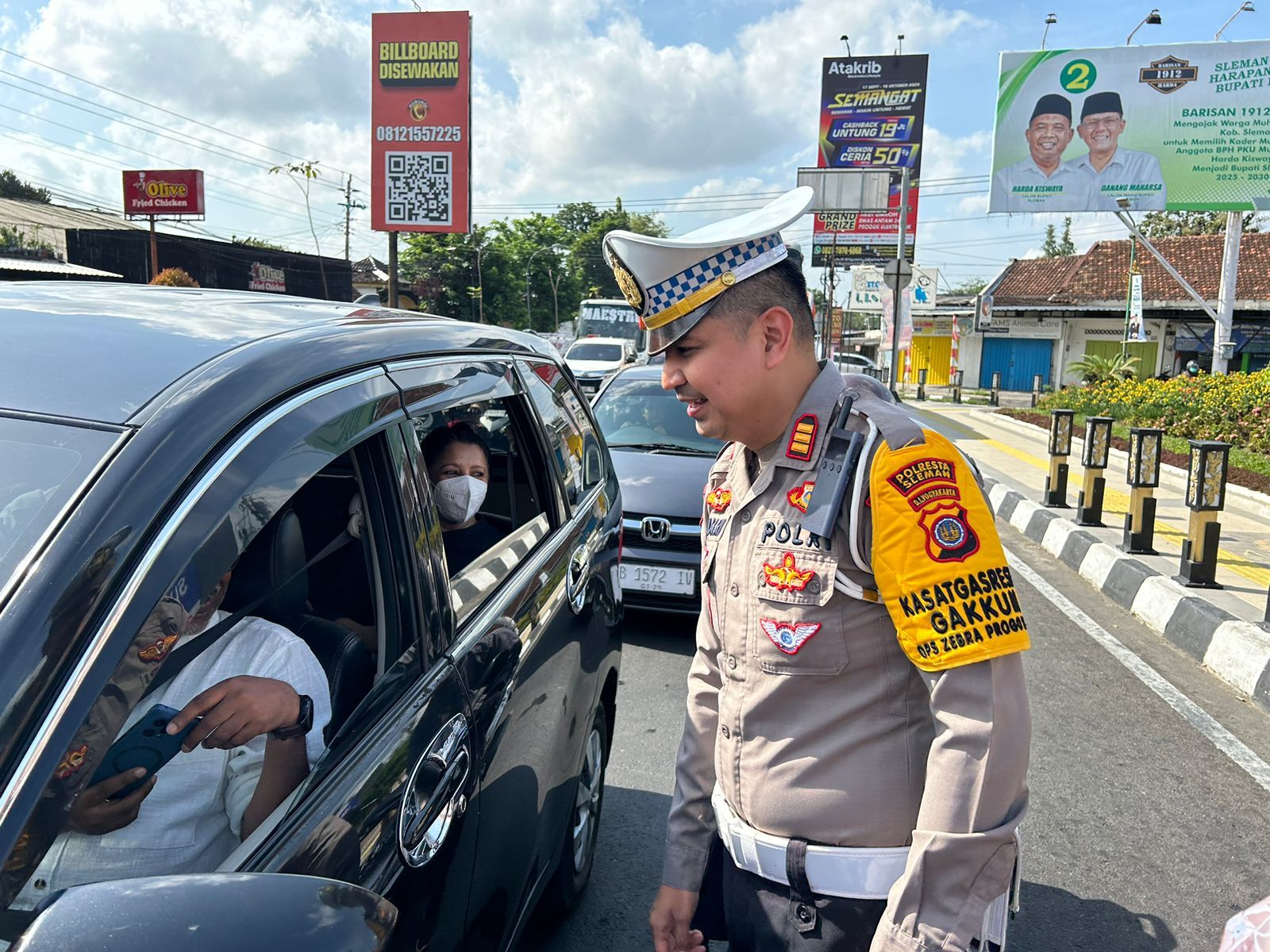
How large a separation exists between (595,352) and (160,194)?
991 inches

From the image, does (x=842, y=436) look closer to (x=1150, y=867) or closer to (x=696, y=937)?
(x=696, y=937)

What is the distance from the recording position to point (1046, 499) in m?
10.1

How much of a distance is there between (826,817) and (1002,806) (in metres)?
0.28

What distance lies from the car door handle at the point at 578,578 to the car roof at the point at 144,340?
2.65 feet

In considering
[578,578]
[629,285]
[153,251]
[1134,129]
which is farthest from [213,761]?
[153,251]

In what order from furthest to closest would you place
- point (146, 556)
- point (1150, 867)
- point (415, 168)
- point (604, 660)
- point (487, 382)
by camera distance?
1. point (415, 168)
2. point (1150, 867)
3. point (604, 660)
4. point (487, 382)
5. point (146, 556)

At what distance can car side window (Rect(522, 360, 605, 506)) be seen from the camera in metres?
2.86

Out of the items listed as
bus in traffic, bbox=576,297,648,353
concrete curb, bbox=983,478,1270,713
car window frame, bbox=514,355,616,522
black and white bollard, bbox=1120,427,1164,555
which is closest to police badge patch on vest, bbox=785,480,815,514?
car window frame, bbox=514,355,616,522

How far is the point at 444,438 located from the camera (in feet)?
9.07

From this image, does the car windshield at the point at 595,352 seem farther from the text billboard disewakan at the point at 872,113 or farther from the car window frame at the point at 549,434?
the car window frame at the point at 549,434

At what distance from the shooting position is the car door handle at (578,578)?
8.64 ft

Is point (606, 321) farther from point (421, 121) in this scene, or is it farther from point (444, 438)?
point (444, 438)

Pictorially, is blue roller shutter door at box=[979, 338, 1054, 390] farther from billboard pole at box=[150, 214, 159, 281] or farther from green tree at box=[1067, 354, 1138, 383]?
billboard pole at box=[150, 214, 159, 281]

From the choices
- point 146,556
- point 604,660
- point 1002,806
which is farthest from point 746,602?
point 604,660
